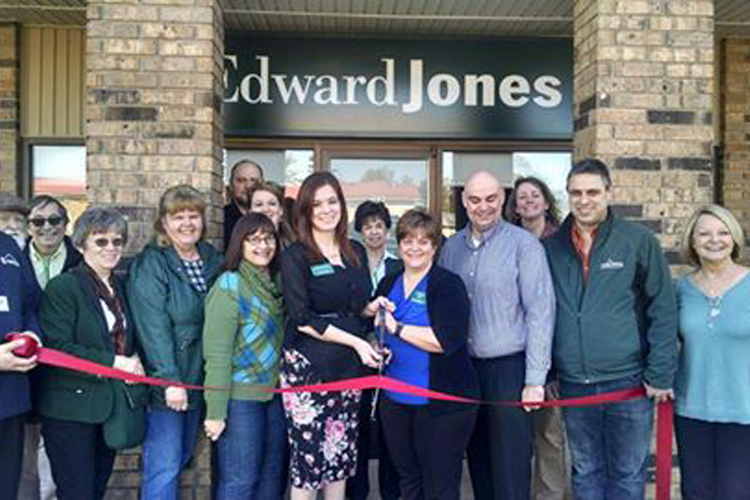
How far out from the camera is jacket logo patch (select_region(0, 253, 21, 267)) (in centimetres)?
318

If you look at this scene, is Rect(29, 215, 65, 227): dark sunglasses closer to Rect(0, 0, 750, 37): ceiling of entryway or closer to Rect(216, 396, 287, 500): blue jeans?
Rect(216, 396, 287, 500): blue jeans

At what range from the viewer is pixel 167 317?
A: 3.51 metres

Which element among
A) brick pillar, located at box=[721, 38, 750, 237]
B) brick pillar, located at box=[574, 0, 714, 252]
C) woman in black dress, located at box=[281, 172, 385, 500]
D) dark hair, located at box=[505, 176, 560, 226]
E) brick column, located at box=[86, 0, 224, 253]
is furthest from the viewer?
brick pillar, located at box=[721, 38, 750, 237]

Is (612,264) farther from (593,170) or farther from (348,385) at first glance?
(348,385)

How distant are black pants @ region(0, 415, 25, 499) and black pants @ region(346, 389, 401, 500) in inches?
62.2

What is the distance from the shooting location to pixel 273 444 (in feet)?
12.0

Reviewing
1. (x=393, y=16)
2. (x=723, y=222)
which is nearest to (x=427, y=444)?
(x=723, y=222)

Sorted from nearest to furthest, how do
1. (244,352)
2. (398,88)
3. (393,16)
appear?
(244,352)
(393,16)
(398,88)

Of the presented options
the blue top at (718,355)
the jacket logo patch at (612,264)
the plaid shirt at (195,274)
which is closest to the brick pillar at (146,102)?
the plaid shirt at (195,274)

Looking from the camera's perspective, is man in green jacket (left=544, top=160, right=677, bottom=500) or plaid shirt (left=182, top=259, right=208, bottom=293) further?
plaid shirt (left=182, top=259, right=208, bottom=293)

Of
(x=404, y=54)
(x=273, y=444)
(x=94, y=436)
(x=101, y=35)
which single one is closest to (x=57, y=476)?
(x=94, y=436)

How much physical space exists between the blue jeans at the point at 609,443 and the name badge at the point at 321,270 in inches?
50.2

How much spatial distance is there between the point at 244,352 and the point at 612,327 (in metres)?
1.72

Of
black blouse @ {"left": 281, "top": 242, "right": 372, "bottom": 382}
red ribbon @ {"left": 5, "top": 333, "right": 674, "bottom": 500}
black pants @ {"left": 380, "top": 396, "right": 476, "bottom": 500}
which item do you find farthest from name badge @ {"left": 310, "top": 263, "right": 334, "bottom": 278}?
black pants @ {"left": 380, "top": 396, "right": 476, "bottom": 500}
